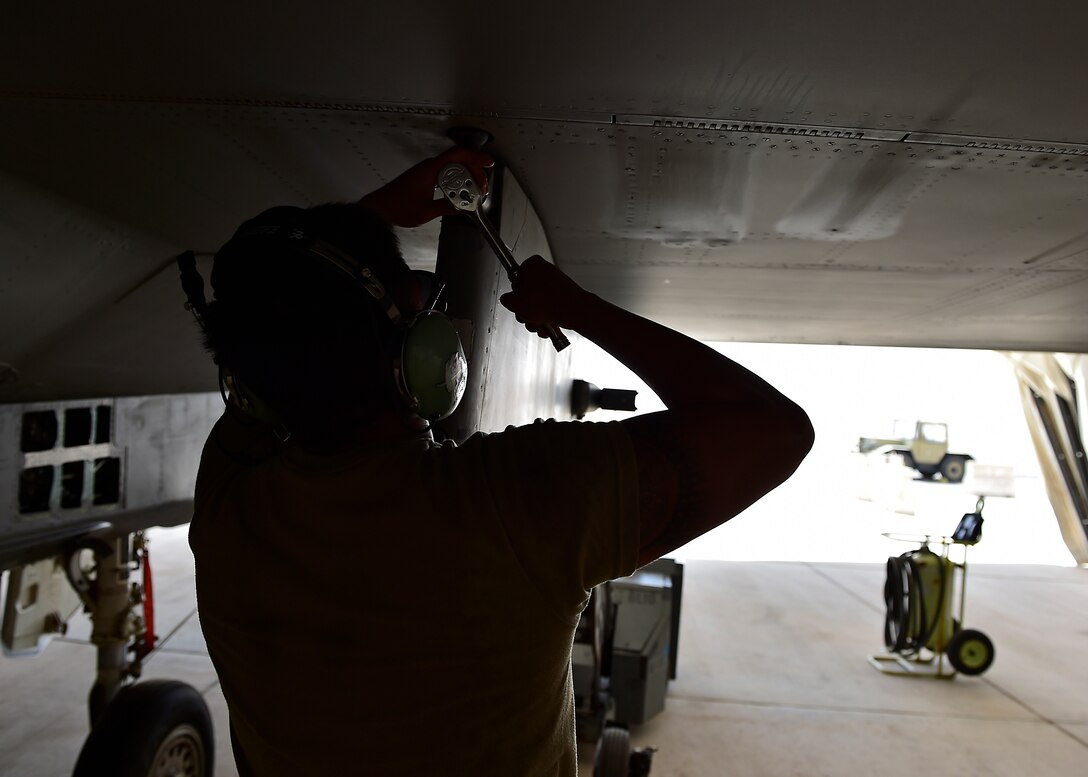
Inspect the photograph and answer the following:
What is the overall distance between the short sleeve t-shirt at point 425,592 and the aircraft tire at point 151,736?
2.39 m

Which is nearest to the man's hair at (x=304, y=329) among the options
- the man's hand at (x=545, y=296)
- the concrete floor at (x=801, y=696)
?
the man's hand at (x=545, y=296)

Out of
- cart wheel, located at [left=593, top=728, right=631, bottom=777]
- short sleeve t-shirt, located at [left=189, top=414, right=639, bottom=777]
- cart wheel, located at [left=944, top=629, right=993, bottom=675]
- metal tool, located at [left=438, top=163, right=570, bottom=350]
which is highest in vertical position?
metal tool, located at [left=438, top=163, right=570, bottom=350]

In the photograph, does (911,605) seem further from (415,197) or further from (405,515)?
(405,515)

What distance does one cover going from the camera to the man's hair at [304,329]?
1022 mm

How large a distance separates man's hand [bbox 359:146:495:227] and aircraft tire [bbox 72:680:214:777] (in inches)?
105

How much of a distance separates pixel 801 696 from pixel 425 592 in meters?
5.65

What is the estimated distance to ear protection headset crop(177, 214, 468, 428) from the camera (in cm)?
102

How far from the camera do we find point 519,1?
1.19 meters

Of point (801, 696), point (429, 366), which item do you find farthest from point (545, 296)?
point (801, 696)

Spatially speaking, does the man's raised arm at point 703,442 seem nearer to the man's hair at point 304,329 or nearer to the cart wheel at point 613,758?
the man's hair at point 304,329

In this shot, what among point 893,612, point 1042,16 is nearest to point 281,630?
point 1042,16

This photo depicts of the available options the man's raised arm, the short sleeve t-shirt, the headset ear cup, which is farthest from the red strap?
the man's raised arm

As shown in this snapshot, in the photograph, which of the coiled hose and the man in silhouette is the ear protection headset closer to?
the man in silhouette

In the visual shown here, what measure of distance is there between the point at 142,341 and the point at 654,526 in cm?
309
